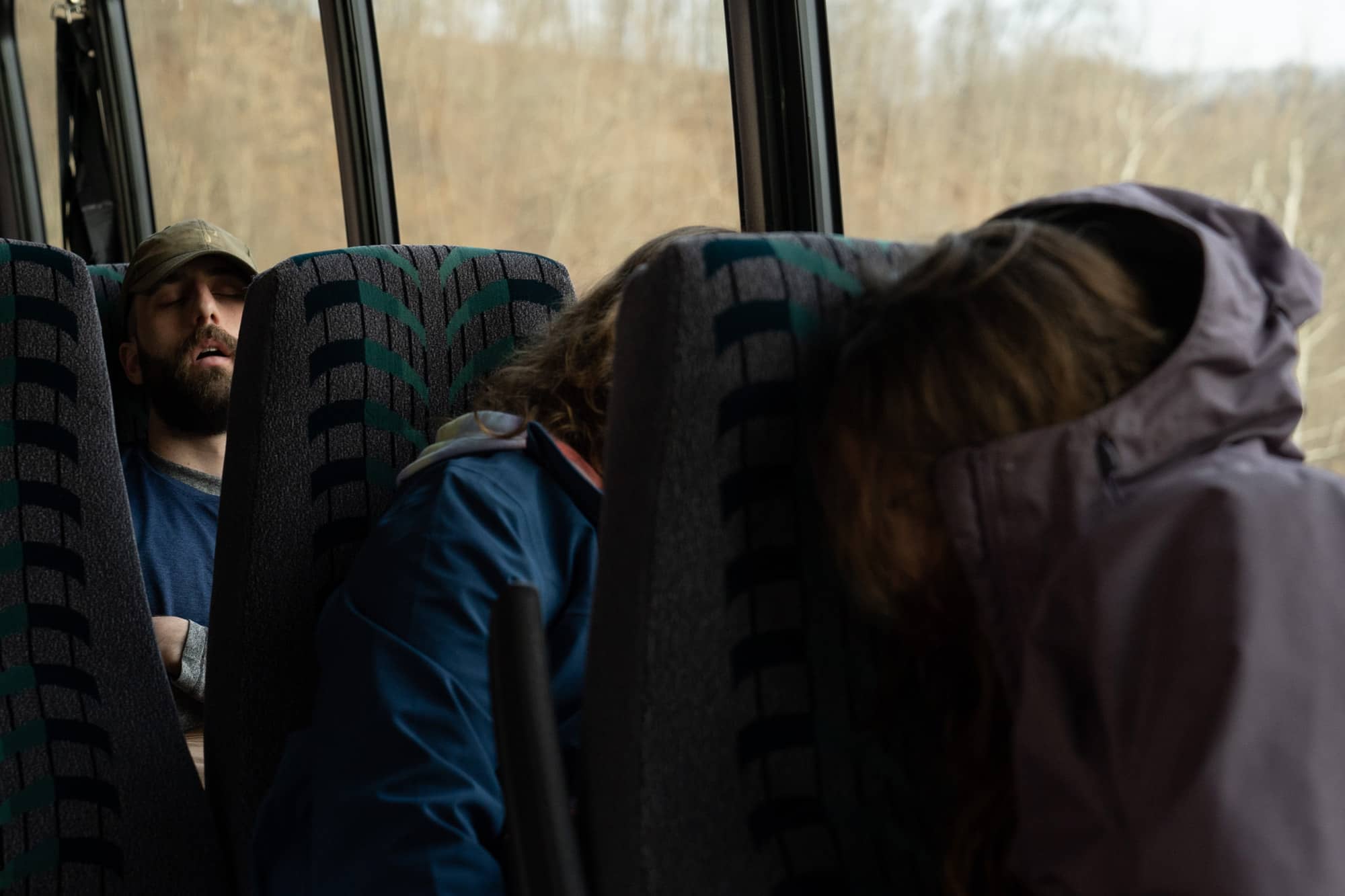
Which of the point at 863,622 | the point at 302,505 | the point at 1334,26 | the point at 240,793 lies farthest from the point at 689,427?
the point at 1334,26

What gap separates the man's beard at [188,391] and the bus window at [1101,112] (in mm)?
1123

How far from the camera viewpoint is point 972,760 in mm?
764

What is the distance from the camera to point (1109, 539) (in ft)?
2.16

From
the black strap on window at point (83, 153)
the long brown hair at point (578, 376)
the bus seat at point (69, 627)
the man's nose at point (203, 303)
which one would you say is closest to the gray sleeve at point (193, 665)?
the bus seat at point (69, 627)

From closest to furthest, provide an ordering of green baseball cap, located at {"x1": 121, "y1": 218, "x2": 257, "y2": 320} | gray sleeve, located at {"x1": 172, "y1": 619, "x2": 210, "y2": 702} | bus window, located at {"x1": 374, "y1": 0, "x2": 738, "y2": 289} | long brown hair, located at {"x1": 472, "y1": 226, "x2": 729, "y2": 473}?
long brown hair, located at {"x1": 472, "y1": 226, "x2": 729, "y2": 473}
gray sleeve, located at {"x1": 172, "y1": 619, "x2": 210, "y2": 702}
green baseball cap, located at {"x1": 121, "y1": 218, "x2": 257, "y2": 320}
bus window, located at {"x1": 374, "y1": 0, "x2": 738, "y2": 289}

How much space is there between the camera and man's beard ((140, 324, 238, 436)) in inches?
74.9

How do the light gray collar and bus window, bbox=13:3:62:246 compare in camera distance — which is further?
bus window, bbox=13:3:62:246

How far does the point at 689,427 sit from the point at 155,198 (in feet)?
14.4

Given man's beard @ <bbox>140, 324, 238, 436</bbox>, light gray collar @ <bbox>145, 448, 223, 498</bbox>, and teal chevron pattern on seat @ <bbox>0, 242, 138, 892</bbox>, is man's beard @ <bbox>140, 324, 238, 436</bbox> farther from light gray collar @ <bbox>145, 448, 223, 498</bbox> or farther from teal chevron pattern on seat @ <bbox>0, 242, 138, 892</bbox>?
teal chevron pattern on seat @ <bbox>0, 242, 138, 892</bbox>

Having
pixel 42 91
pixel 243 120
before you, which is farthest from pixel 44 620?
pixel 42 91

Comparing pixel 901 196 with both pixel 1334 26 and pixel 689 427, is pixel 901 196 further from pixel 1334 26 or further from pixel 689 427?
pixel 689 427

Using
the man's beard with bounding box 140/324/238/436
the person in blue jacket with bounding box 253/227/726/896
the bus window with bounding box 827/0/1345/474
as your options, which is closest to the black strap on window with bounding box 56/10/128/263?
the man's beard with bounding box 140/324/238/436

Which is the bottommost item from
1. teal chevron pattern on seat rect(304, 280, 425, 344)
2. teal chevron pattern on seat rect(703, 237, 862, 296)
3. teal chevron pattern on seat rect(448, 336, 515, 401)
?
teal chevron pattern on seat rect(448, 336, 515, 401)

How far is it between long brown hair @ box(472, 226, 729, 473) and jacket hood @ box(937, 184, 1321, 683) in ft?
1.78
